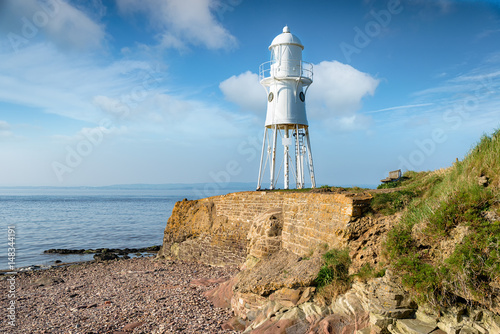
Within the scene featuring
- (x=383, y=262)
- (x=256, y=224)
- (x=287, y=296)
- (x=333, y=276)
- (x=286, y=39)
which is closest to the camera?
(x=383, y=262)

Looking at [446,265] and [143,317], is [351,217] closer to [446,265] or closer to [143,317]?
[446,265]

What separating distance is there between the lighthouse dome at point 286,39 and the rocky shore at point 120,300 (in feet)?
44.9

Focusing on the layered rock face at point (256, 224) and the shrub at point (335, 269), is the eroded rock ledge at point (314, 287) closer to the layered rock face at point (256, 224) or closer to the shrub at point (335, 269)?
the layered rock face at point (256, 224)

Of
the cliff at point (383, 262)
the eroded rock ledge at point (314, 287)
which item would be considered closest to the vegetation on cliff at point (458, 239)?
the cliff at point (383, 262)

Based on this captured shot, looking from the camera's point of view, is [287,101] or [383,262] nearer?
[383,262]

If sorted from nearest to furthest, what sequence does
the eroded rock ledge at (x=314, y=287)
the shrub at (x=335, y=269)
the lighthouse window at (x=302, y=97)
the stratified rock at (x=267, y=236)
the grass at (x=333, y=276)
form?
the eroded rock ledge at (x=314, y=287), the grass at (x=333, y=276), the shrub at (x=335, y=269), the stratified rock at (x=267, y=236), the lighthouse window at (x=302, y=97)

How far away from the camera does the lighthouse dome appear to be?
21812 millimetres

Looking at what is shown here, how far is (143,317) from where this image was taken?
9.70 metres

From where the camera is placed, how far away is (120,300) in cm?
1162

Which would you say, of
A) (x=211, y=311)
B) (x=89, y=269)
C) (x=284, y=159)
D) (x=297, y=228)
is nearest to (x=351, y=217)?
(x=297, y=228)

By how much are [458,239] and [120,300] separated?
9.90 meters

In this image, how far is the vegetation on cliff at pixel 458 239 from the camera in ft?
17.8

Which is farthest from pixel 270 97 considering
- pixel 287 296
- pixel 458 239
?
pixel 458 239

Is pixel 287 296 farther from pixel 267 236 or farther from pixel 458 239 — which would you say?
pixel 458 239
